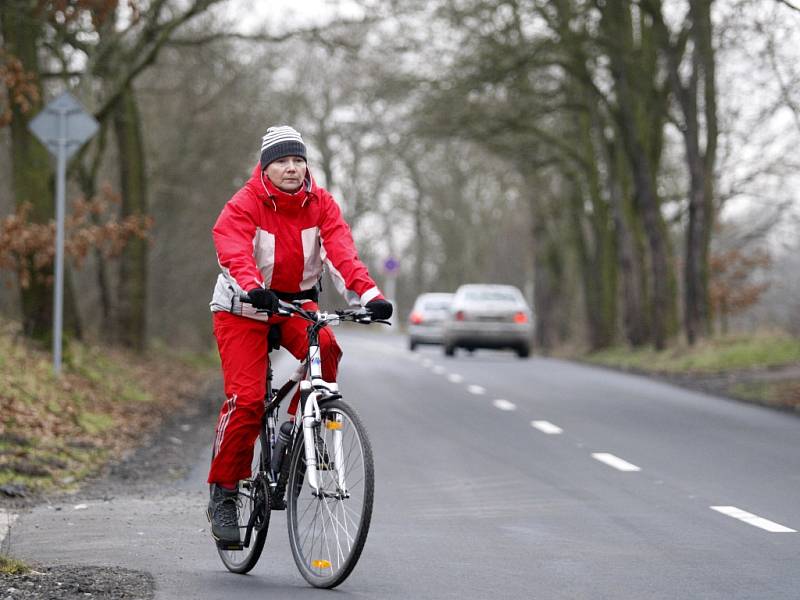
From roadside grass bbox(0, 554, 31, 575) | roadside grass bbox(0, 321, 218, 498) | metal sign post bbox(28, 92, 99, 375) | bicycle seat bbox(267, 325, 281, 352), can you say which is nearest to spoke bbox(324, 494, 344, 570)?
bicycle seat bbox(267, 325, 281, 352)

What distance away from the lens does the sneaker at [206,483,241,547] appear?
671 centimetres

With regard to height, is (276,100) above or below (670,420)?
above

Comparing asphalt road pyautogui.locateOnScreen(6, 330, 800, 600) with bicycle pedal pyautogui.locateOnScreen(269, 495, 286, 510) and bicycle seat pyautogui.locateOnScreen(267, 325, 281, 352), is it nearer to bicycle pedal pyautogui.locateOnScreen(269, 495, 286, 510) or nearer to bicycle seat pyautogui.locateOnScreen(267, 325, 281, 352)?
bicycle pedal pyautogui.locateOnScreen(269, 495, 286, 510)

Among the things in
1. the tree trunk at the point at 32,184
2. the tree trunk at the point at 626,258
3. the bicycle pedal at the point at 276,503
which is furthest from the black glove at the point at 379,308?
the tree trunk at the point at 626,258

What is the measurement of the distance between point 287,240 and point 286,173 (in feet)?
0.96

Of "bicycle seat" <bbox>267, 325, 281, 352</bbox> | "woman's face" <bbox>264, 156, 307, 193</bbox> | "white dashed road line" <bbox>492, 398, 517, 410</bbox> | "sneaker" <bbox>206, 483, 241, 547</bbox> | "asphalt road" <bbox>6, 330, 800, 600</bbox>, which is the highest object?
"woman's face" <bbox>264, 156, 307, 193</bbox>

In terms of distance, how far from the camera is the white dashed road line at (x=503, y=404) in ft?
55.3

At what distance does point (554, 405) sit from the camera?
17406 millimetres

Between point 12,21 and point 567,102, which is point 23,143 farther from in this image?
point 567,102

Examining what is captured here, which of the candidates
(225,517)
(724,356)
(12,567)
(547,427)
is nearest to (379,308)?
(225,517)

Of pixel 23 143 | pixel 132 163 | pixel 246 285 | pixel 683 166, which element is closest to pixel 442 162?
pixel 683 166

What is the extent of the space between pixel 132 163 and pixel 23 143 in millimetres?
5872

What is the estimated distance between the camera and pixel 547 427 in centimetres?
1443

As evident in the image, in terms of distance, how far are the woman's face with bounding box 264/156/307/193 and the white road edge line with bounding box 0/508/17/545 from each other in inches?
95.8
